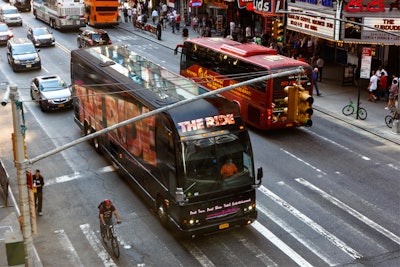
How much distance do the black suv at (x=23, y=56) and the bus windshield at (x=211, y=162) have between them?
2811 centimetres

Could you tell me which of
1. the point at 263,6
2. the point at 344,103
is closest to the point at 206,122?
the point at 344,103

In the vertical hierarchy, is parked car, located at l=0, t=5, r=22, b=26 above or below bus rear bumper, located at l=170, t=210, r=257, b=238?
above

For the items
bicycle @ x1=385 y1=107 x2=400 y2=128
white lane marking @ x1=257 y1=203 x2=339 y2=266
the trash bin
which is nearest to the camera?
the trash bin

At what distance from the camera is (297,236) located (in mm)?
18109

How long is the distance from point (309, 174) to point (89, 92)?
9.91 metres

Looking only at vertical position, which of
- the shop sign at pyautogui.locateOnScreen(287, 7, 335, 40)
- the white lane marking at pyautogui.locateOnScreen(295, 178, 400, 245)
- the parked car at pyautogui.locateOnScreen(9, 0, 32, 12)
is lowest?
the white lane marking at pyautogui.locateOnScreen(295, 178, 400, 245)

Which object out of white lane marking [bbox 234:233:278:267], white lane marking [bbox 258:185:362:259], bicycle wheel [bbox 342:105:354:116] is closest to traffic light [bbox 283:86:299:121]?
white lane marking [bbox 234:233:278:267]

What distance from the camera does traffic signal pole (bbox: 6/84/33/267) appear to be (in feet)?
45.1

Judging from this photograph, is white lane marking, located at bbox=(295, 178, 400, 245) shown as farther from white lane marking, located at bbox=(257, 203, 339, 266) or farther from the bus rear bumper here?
the bus rear bumper

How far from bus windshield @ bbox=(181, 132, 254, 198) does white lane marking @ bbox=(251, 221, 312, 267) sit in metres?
1.98

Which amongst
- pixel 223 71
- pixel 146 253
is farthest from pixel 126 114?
pixel 223 71

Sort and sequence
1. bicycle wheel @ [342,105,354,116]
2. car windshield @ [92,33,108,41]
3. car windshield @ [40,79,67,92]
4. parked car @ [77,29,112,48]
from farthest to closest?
car windshield @ [92,33,108,41], parked car @ [77,29,112,48], car windshield @ [40,79,67,92], bicycle wheel @ [342,105,354,116]

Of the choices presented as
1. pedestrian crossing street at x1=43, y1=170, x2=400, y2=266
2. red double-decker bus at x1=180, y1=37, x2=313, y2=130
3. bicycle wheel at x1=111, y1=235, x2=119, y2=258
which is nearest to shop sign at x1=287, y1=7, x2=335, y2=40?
red double-decker bus at x1=180, y1=37, x2=313, y2=130

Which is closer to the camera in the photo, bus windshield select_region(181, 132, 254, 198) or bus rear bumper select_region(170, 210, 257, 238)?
bus windshield select_region(181, 132, 254, 198)
